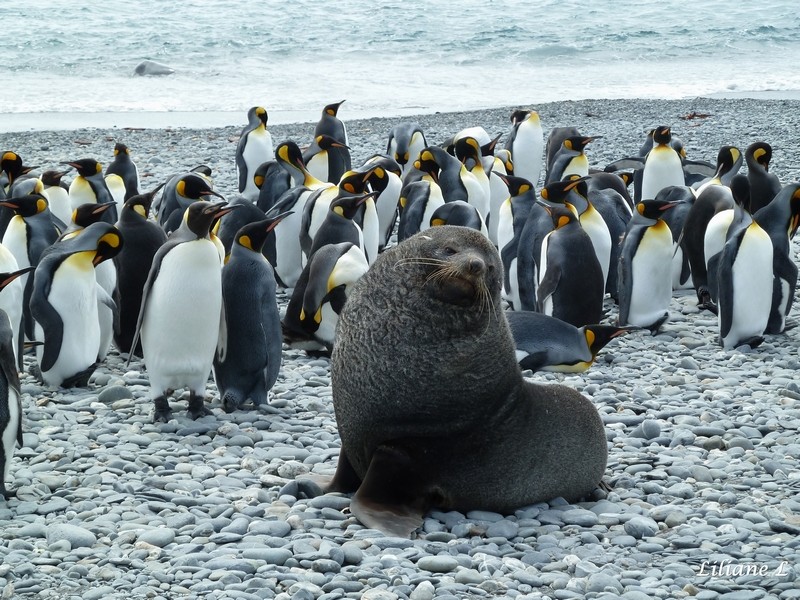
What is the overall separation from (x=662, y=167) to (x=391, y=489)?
740 cm

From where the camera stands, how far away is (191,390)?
5.32 m

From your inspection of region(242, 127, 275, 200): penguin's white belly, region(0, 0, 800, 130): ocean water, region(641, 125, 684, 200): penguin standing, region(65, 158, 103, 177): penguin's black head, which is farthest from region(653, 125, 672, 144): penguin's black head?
region(0, 0, 800, 130): ocean water

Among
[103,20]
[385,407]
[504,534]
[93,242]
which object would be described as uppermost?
[103,20]

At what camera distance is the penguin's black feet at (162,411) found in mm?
5199

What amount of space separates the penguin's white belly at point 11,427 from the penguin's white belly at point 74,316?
160cm

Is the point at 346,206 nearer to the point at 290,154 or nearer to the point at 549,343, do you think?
the point at 549,343

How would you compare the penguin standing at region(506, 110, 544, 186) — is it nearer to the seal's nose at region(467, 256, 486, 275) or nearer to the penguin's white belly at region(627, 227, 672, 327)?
the penguin's white belly at region(627, 227, 672, 327)

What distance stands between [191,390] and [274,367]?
0.47 meters

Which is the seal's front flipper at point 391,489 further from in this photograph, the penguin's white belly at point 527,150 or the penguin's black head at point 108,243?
the penguin's white belly at point 527,150

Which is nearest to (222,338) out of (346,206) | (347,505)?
(347,505)

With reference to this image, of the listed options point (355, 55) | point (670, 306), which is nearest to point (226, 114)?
point (355, 55)

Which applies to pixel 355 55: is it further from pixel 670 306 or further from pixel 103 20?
pixel 670 306

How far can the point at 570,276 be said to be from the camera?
6.81 metres

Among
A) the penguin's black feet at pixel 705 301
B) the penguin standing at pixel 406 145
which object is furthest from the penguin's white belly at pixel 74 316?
the penguin standing at pixel 406 145
